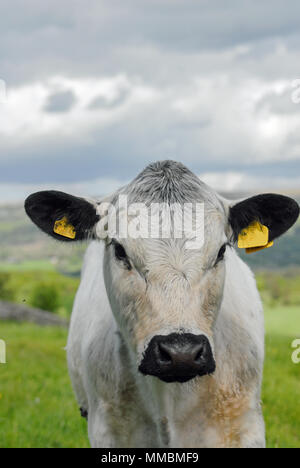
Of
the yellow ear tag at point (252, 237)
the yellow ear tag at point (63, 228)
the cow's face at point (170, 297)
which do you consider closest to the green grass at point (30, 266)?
the yellow ear tag at point (63, 228)

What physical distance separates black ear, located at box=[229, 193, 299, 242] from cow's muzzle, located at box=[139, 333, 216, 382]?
1.19m

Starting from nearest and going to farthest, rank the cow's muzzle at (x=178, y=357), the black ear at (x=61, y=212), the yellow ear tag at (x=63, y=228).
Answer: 1. the cow's muzzle at (x=178, y=357)
2. the black ear at (x=61, y=212)
3. the yellow ear tag at (x=63, y=228)

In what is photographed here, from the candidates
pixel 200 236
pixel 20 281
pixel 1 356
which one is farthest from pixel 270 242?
pixel 20 281

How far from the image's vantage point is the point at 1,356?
39.7ft

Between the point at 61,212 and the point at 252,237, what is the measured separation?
4.67 feet

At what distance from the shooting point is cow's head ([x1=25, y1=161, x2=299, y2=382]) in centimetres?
316

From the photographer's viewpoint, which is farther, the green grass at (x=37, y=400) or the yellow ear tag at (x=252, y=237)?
the green grass at (x=37, y=400)

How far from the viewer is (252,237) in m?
4.16

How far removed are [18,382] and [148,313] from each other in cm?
789

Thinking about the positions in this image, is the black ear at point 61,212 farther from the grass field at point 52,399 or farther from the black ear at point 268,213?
the grass field at point 52,399

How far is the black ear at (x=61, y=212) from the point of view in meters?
4.02

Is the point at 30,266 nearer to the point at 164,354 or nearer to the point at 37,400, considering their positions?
the point at 37,400

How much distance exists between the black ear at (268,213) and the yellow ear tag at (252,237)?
3 cm

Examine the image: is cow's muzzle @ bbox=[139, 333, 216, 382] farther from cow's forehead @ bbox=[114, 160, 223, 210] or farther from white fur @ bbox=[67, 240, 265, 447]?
cow's forehead @ bbox=[114, 160, 223, 210]
